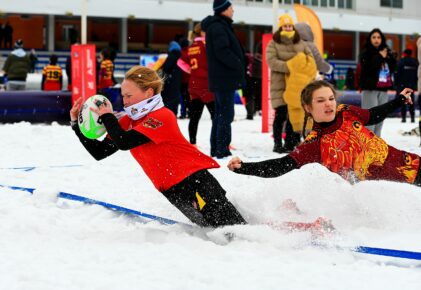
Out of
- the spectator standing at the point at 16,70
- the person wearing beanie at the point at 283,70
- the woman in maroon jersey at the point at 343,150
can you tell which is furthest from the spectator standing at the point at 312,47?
the spectator standing at the point at 16,70

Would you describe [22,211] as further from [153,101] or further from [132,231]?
[153,101]

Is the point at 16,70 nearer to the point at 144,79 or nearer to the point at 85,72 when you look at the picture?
the point at 85,72

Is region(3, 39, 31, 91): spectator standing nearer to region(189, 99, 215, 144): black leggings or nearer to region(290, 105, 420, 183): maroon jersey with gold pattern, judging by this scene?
region(189, 99, 215, 144): black leggings

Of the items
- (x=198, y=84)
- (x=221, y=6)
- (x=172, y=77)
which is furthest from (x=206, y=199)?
(x=172, y=77)

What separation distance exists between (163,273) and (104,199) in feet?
6.56

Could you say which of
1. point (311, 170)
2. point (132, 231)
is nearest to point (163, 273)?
point (132, 231)

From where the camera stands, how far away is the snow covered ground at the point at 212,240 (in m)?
2.70

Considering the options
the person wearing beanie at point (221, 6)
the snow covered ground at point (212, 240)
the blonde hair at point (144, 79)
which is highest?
the person wearing beanie at point (221, 6)

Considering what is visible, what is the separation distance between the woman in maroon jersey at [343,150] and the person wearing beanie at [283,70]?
3.53 metres

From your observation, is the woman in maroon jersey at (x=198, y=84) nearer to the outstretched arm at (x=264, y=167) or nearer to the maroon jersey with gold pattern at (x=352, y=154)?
the maroon jersey with gold pattern at (x=352, y=154)

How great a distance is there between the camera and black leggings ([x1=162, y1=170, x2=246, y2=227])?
364 cm

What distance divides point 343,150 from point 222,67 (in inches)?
134

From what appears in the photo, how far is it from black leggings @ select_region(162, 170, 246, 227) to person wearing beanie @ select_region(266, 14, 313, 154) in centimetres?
386

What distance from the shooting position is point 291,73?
24.5ft
